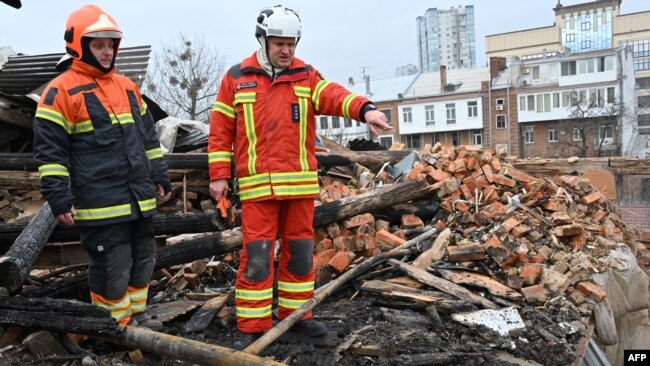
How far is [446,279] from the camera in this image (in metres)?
4.85

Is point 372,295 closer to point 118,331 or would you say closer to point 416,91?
point 118,331

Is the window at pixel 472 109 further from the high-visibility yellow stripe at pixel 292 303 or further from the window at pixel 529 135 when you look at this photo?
the high-visibility yellow stripe at pixel 292 303

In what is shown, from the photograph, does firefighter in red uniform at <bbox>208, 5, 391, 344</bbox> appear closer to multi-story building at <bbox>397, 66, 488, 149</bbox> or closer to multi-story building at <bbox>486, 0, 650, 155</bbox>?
multi-story building at <bbox>397, 66, 488, 149</bbox>

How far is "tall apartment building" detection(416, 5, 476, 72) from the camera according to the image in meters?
112

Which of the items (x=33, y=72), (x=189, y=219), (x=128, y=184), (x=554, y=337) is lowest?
(x=554, y=337)

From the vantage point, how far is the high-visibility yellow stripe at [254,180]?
146 inches

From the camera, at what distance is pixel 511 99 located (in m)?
47.4

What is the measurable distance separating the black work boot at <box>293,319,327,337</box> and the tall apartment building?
362 ft

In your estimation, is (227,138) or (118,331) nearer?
(118,331)

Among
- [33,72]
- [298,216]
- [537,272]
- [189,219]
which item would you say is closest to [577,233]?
[537,272]

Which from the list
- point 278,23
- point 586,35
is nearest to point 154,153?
point 278,23

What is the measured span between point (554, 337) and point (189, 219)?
3187 mm

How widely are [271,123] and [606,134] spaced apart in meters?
46.8

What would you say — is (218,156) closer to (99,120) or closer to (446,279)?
(99,120)
